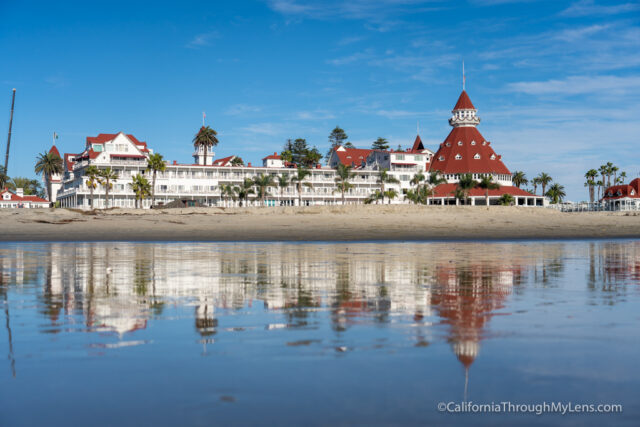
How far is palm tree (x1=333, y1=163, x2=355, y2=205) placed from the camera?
109500 mm

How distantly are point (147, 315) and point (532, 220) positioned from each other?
5275cm

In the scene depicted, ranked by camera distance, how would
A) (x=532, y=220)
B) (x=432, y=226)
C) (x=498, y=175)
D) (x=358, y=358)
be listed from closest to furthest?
(x=358, y=358) < (x=432, y=226) < (x=532, y=220) < (x=498, y=175)

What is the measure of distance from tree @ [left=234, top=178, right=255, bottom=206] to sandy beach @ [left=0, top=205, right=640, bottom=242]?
4260 cm

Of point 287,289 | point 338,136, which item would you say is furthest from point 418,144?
point 287,289

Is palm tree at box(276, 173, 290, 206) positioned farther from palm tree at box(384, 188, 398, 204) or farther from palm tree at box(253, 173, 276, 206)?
palm tree at box(384, 188, 398, 204)

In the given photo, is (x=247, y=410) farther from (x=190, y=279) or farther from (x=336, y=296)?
(x=190, y=279)

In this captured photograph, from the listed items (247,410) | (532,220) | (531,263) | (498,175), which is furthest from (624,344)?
(498,175)

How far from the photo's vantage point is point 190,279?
44.5ft

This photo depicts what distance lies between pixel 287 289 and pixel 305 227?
38.0 metres

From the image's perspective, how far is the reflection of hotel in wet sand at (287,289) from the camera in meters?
8.18

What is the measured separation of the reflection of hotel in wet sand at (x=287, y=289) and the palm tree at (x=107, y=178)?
3193 inches

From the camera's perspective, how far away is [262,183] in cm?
10550

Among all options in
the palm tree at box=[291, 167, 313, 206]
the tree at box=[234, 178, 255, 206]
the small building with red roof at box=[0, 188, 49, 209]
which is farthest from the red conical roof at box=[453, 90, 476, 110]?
the small building with red roof at box=[0, 188, 49, 209]

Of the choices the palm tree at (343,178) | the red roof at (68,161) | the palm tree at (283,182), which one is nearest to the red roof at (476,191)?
the palm tree at (343,178)
